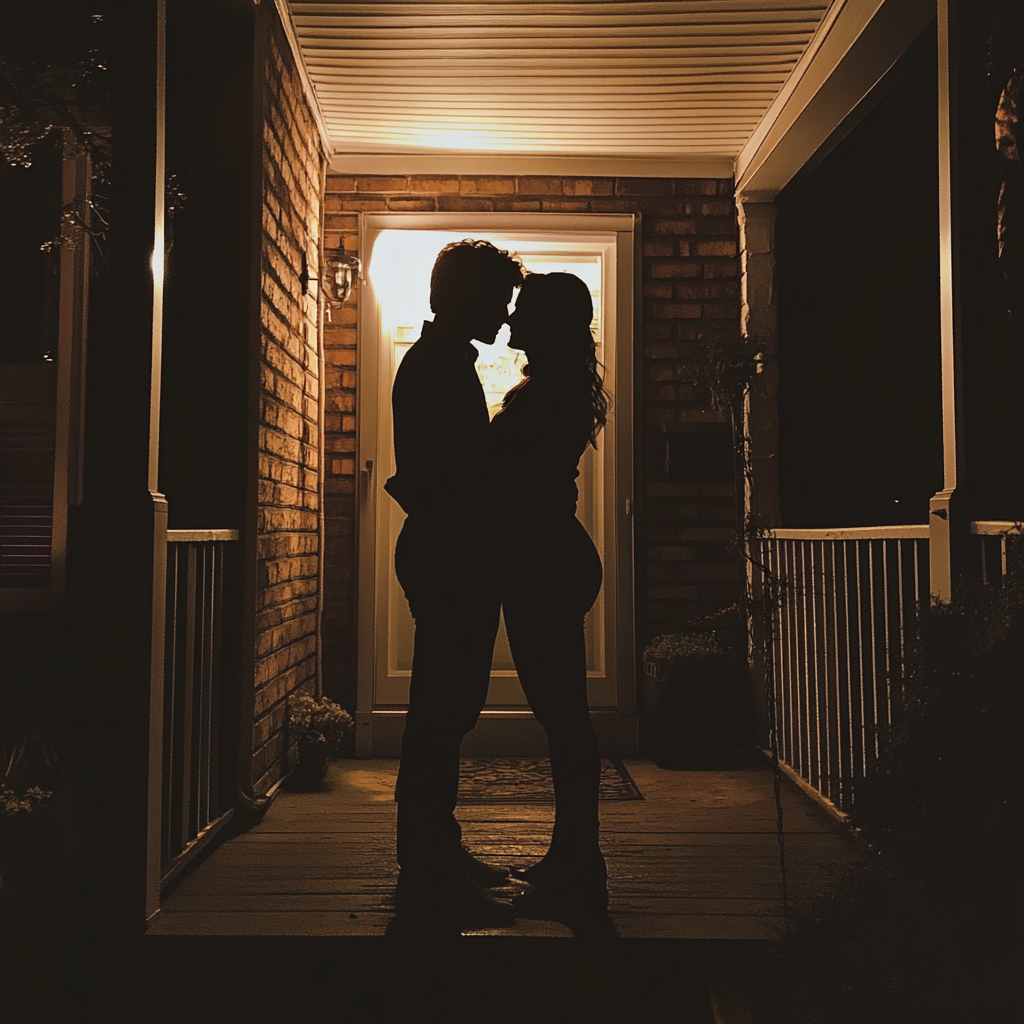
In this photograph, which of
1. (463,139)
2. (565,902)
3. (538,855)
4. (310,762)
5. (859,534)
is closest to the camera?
(565,902)

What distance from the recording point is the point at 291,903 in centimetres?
258

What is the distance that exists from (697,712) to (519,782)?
87 cm

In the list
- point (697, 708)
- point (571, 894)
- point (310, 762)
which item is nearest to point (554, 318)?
point (571, 894)

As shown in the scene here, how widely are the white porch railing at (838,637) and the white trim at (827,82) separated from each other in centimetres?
164

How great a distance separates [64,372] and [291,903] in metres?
1.89

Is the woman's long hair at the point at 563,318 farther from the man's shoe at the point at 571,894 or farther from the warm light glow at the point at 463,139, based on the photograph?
the warm light glow at the point at 463,139

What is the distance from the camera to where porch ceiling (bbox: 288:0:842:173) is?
3617 mm

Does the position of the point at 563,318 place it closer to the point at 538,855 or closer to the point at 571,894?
the point at 571,894

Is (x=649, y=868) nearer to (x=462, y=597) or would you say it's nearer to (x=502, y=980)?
(x=502, y=980)

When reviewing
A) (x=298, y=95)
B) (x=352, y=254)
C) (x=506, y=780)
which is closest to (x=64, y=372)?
(x=298, y=95)

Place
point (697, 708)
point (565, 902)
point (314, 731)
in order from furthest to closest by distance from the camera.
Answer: point (697, 708), point (314, 731), point (565, 902)

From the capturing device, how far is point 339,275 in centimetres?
448

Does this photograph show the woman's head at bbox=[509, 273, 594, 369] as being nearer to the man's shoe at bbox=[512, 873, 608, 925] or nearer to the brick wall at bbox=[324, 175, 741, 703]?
the man's shoe at bbox=[512, 873, 608, 925]

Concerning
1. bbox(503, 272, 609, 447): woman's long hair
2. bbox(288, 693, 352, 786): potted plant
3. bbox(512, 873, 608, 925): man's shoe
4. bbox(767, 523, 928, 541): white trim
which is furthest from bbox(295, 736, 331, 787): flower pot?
bbox(503, 272, 609, 447): woman's long hair
